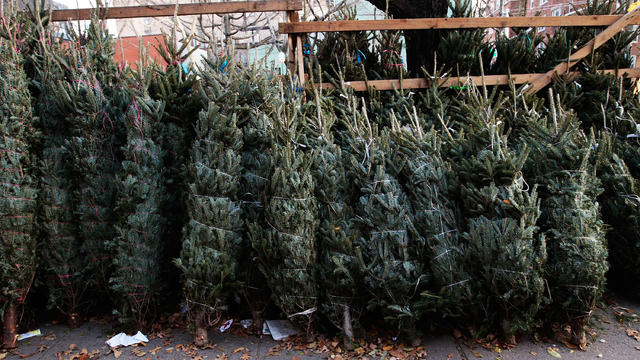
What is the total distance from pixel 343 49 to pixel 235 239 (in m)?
3.46

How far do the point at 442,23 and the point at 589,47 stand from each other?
2.19 m

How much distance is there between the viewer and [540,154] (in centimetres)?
389

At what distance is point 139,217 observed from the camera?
4.02 meters

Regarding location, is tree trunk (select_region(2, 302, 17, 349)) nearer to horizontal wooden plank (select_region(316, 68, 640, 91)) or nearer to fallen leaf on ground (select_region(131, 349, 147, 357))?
fallen leaf on ground (select_region(131, 349, 147, 357))

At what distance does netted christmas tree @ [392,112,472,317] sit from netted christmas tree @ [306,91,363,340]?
1.93ft

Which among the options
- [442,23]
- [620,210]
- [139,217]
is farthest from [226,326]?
[442,23]

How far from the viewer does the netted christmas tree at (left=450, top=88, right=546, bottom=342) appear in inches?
136

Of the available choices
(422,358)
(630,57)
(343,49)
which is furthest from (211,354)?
(630,57)

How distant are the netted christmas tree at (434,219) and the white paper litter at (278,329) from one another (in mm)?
1304

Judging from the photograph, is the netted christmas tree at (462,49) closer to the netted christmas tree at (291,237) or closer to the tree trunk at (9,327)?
the netted christmas tree at (291,237)

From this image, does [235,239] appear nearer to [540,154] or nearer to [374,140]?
[374,140]

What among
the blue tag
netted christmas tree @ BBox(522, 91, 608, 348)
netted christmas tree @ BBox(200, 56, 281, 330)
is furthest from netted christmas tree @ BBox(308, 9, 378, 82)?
netted christmas tree @ BBox(522, 91, 608, 348)

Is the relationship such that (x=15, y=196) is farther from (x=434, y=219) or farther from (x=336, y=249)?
(x=434, y=219)

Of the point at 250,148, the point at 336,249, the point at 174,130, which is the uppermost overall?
the point at 174,130
